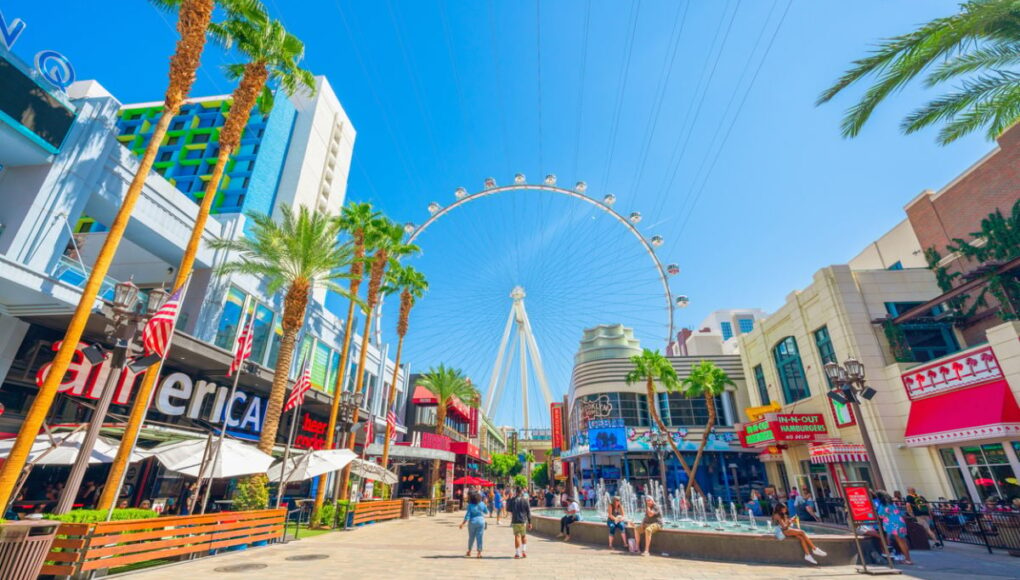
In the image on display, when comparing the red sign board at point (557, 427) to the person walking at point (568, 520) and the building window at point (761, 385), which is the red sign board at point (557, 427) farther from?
the person walking at point (568, 520)

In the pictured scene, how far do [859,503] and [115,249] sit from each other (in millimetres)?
19960

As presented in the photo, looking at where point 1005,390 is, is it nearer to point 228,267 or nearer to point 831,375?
point 831,375

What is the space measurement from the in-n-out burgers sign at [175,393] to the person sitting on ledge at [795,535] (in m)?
18.2

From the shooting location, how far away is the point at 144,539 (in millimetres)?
10086

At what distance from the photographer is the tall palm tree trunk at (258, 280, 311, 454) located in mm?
17703

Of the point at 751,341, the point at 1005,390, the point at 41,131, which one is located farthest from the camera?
the point at 751,341

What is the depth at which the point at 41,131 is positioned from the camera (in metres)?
13.7

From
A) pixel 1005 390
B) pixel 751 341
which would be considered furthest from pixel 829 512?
pixel 751 341

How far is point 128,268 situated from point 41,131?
429 inches

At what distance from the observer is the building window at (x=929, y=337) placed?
80.5 feet

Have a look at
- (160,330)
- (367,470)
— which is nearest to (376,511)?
(367,470)

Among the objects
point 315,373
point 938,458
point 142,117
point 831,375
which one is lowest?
point 938,458

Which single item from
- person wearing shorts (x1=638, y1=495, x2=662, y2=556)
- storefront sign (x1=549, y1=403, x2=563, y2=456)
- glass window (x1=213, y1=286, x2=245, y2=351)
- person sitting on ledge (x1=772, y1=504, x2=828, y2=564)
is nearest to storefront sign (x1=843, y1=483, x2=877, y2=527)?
person sitting on ledge (x1=772, y1=504, x2=828, y2=564)

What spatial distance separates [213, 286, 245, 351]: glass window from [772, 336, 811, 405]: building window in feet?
117
